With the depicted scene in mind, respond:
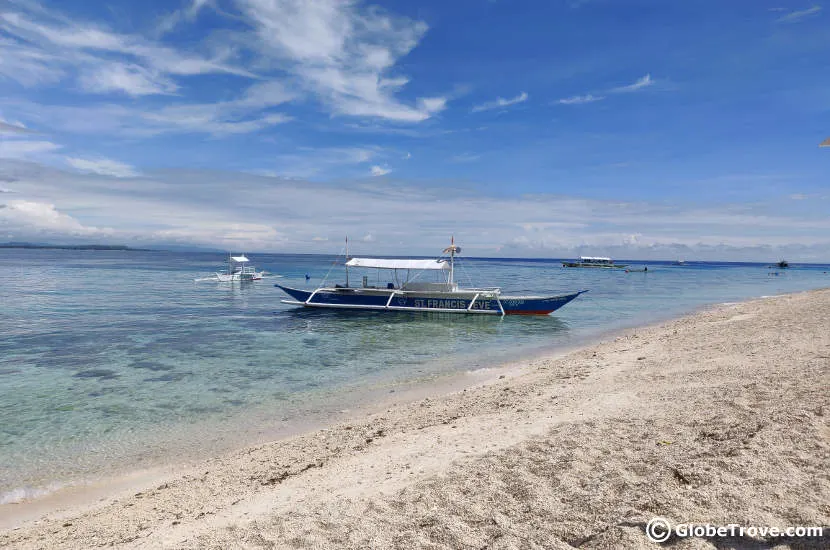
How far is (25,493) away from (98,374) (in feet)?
31.2

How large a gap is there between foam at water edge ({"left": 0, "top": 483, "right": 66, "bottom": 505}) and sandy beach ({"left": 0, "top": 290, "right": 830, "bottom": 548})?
0.93 ft

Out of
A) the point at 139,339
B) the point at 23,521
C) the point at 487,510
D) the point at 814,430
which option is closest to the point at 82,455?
the point at 23,521

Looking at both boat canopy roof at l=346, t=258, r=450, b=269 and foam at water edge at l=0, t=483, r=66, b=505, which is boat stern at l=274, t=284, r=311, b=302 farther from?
foam at water edge at l=0, t=483, r=66, b=505

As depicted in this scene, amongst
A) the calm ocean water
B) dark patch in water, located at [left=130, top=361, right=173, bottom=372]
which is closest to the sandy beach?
the calm ocean water

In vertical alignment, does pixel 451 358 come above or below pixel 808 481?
below

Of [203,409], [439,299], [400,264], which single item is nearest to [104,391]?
[203,409]

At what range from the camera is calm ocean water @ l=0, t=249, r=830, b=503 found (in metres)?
10.1

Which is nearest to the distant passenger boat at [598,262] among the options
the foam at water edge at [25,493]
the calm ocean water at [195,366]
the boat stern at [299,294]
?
the calm ocean water at [195,366]

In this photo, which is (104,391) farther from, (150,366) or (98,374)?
(150,366)

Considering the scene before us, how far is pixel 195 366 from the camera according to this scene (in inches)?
688

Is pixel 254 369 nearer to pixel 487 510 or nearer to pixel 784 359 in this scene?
pixel 487 510

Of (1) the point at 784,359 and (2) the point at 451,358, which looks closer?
(1) the point at 784,359

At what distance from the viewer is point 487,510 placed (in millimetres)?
5141

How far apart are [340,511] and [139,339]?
2167 cm
